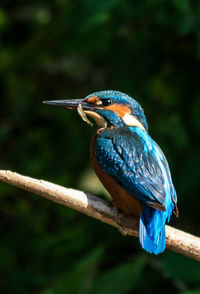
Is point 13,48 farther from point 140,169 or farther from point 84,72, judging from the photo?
point 140,169

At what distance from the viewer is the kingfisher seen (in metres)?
2.78

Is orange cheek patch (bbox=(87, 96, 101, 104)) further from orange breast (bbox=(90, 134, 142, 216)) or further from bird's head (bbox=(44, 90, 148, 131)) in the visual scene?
orange breast (bbox=(90, 134, 142, 216))

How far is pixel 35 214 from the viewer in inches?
178

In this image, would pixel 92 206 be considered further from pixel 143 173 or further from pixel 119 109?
pixel 119 109

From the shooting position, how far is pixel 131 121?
10.3ft

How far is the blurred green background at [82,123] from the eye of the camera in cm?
386

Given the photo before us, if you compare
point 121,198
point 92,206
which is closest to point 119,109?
point 121,198

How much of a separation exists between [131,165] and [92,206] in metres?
0.29

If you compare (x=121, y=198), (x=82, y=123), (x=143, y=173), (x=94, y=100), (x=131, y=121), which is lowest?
(x=82, y=123)

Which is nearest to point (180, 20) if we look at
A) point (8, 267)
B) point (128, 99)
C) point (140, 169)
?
point (128, 99)

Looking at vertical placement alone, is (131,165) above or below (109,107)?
below

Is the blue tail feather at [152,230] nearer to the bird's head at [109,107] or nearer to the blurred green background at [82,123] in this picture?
the bird's head at [109,107]

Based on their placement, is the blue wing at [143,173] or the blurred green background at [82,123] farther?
the blurred green background at [82,123]

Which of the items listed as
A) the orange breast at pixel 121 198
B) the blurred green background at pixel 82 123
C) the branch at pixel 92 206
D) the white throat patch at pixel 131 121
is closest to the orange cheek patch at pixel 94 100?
the white throat patch at pixel 131 121
